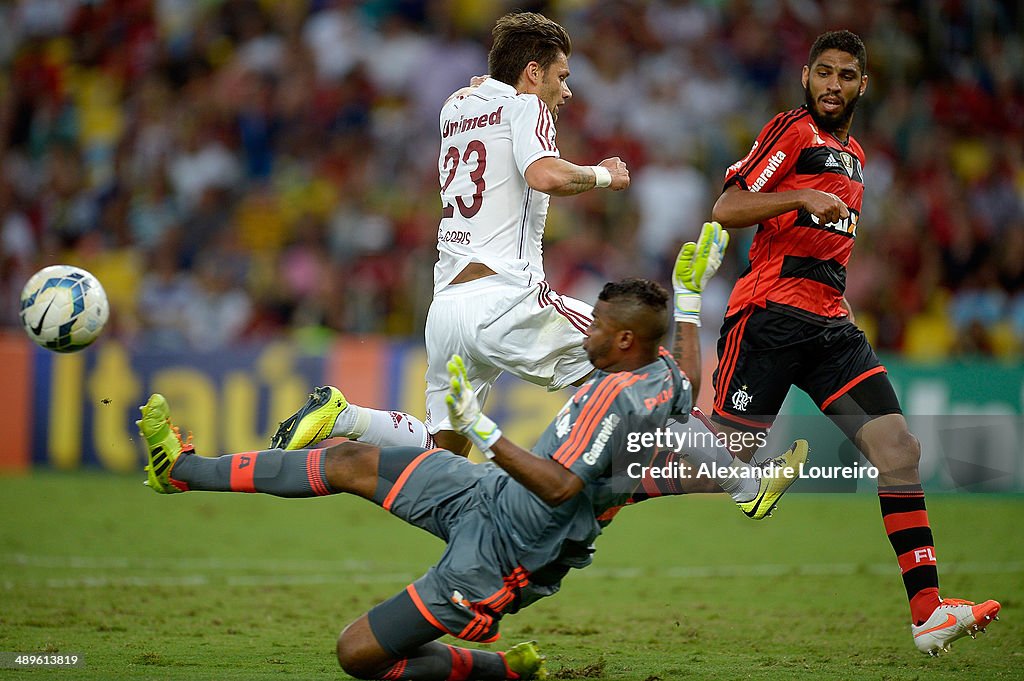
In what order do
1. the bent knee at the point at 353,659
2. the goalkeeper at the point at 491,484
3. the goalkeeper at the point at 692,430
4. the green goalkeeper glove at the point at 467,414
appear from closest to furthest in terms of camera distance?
1. the green goalkeeper glove at the point at 467,414
2. the goalkeeper at the point at 491,484
3. the bent knee at the point at 353,659
4. the goalkeeper at the point at 692,430

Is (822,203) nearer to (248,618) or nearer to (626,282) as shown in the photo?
(626,282)

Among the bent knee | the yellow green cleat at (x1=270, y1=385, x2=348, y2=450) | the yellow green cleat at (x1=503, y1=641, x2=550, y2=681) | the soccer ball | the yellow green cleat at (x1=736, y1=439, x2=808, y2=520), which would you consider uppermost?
the soccer ball

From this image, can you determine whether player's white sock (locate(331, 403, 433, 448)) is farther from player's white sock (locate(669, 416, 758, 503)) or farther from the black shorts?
the black shorts

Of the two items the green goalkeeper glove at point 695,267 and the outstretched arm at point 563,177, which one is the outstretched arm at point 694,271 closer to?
the green goalkeeper glove at point 695,267

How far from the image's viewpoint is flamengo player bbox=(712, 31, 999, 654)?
234 inches

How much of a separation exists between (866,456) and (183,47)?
45.4 feet

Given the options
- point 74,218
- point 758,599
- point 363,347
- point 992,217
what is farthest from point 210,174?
point 758,599

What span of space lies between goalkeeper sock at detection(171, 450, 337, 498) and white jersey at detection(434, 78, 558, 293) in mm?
1178

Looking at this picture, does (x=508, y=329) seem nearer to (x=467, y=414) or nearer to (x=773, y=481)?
(x=467, y=414)

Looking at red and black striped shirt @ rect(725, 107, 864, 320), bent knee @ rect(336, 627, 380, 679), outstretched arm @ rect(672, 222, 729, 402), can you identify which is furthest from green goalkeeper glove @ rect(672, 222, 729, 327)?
bent knee @ rect(336, 627, 380, 679)

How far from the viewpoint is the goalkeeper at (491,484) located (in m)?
5.06

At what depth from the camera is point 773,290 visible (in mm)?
6215

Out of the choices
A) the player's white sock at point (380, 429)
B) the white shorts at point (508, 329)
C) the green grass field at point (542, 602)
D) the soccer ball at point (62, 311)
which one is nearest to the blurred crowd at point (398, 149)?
the green grass field at point (542, 602)

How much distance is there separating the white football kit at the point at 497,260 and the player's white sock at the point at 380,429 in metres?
0.28
